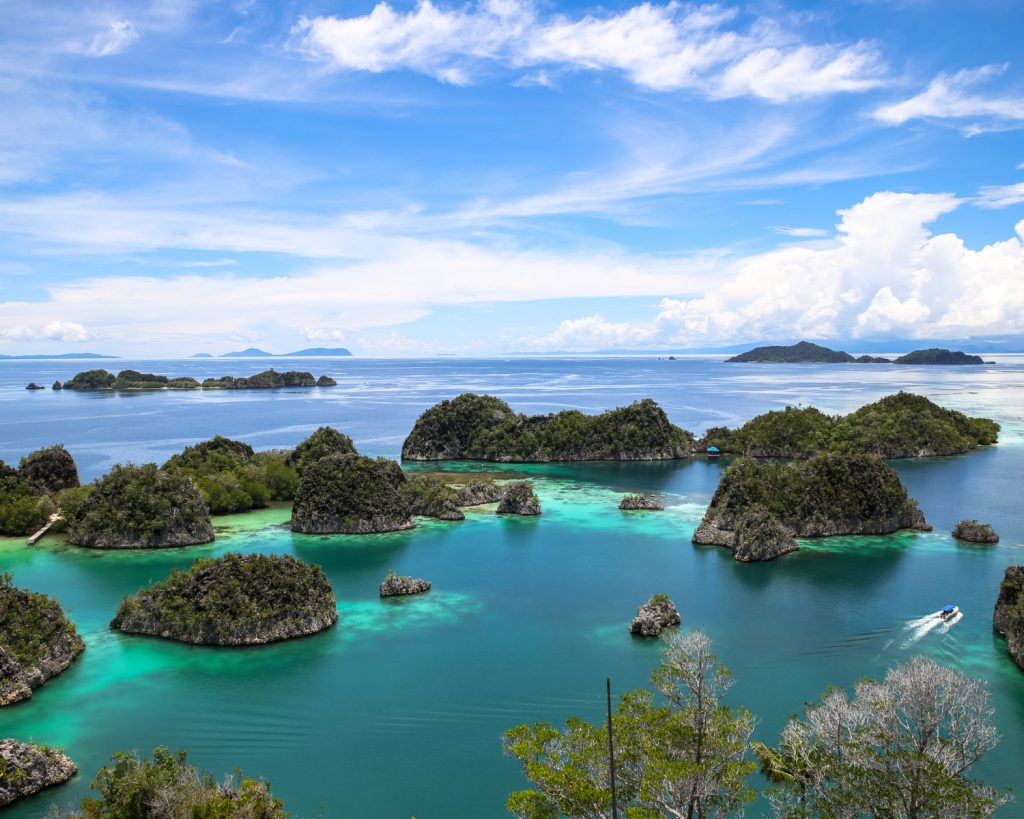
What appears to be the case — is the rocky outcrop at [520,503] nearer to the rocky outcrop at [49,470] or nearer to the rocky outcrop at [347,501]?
the rocky outcrop at [347,501]

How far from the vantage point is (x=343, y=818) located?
82.3ft

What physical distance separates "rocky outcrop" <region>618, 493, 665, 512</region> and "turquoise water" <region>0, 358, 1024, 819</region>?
2300 millimetres

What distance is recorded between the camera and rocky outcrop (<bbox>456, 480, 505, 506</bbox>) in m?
75.6

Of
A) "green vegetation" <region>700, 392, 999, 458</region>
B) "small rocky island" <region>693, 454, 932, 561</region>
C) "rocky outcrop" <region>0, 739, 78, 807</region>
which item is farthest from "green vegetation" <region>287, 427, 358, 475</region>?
"green vegetation" <region>700, 392, 999, 458</region>

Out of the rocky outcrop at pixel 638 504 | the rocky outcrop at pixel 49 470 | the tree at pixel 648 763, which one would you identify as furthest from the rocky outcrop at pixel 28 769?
the rocky outcrop at pixel 638 504

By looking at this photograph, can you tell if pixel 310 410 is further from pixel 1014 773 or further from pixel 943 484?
pixel 1014 773

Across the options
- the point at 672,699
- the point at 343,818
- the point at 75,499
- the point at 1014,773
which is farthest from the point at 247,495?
the point at 1014,773

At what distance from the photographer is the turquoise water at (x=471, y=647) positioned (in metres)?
28.8

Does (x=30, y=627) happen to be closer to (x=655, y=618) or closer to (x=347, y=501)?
(x=347, y=501)

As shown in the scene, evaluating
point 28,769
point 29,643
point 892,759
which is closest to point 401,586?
point 29,643

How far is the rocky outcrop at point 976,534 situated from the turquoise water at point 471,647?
1456 millimetres

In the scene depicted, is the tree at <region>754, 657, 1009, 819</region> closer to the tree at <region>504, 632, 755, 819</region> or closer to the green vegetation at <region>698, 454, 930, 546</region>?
the tree at <region>504, 632, 755, 819</region>

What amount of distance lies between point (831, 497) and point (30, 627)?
5581cm

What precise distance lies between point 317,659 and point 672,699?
20.7 m
